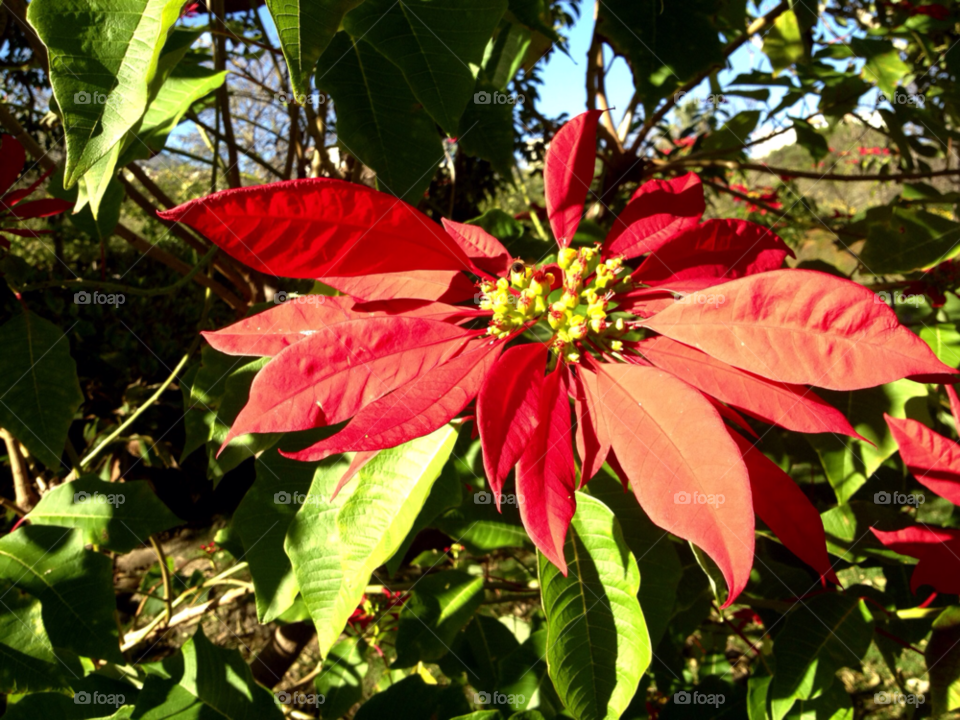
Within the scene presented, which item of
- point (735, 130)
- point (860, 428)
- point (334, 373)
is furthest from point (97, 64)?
point (735, 130)

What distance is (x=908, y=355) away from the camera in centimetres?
40

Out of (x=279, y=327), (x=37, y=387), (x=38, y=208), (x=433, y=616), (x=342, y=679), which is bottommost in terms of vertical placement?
(x=342, y=679)

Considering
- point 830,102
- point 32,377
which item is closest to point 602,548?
point 32,377

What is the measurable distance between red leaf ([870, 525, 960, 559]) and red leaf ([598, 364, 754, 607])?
1.15ft

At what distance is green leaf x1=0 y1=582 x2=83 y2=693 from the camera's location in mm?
721

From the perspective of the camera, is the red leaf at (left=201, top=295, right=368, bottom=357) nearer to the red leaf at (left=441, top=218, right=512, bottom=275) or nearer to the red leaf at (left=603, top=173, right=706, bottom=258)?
the red leaf at (left=441, top=218, right=512, bottom=275)

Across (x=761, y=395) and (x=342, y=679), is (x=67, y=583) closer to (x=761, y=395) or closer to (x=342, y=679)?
(x=342, y=679)

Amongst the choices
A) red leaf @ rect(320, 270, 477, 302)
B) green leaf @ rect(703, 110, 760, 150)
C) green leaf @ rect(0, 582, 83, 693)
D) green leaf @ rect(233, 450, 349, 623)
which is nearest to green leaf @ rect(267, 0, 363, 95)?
red leaf @ rect(320, 270, 477, 302)

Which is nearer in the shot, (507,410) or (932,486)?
(507,410)

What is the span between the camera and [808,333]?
43 cm

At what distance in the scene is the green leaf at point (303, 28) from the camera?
0.38m

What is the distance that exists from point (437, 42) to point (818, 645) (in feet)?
2.77

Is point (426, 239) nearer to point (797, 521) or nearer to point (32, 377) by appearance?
point (797, 521)

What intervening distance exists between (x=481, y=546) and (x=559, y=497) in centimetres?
49
